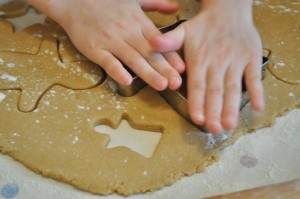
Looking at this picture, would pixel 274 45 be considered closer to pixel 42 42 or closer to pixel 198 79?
pixel 198 79

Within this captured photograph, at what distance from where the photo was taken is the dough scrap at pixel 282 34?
1.15 m

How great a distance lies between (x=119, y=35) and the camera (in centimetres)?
109

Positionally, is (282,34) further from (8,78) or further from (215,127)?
(8,78)

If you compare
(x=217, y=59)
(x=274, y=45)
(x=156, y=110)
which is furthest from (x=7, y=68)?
(x=274, y=45)

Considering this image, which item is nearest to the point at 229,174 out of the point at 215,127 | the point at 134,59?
the point at 215,127

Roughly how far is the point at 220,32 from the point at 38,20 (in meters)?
0.58

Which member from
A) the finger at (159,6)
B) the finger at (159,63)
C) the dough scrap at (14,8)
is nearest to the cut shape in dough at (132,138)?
the finger at (159,63)

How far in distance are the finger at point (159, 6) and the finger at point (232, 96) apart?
292mm

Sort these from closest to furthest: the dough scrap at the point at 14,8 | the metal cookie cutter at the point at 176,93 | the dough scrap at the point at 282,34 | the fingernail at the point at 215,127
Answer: the fingernail at the point at 215,127
the metal cookie cutter at the point at 176,93
the dough scrap at the point at 282,34
the dough scrap at the point at 14,8

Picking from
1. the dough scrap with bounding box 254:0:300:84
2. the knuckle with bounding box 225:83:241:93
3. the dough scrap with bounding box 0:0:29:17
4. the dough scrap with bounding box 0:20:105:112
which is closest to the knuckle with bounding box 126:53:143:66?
the dough scrap with bounding box 0:20:105:112

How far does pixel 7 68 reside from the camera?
113 centimetres

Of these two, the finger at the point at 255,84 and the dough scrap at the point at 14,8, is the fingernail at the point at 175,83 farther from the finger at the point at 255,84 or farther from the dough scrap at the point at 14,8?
the dough scrap at the point at 14,8

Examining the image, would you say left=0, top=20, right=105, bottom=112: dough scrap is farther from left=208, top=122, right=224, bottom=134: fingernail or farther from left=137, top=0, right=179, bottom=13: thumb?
left=208, top=122, right=224, bottom=134: fingernail

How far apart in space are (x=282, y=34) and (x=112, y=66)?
522 millimetres
